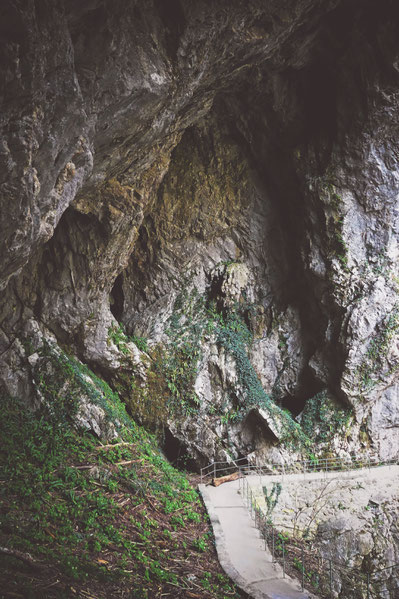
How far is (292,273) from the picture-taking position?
15469 millimetres

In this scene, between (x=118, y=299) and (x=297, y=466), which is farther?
(x=118, y=299)

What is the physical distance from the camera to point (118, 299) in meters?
14.9

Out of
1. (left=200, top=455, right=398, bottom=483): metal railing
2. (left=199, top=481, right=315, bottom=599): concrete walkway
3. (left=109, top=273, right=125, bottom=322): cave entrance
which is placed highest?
(left=109, top=273, right=125, bottom=322): cave entrance

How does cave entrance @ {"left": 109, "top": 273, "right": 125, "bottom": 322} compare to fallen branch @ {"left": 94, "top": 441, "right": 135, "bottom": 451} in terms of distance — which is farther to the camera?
cave entrance @ {"left": 109, "top": 273, "right": 125, "bottom": 322}

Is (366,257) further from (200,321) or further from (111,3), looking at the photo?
(111,3)

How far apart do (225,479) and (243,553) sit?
159 inches

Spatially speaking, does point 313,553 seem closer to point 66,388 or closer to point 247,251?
point 66,388

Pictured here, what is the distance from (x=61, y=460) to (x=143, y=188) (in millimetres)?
6483

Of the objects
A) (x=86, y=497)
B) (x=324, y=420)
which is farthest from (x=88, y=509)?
(x=324, y=420)

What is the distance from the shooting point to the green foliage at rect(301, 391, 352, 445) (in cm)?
1370

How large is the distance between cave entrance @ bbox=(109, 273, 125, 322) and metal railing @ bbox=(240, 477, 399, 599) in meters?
6.83

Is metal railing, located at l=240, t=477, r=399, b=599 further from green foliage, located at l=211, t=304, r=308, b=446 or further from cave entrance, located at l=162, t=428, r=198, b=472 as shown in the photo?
green foliage, located at l=211, t=304, r=308, b=446

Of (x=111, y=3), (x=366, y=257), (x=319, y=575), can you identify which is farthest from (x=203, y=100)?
(x=319, y=575)

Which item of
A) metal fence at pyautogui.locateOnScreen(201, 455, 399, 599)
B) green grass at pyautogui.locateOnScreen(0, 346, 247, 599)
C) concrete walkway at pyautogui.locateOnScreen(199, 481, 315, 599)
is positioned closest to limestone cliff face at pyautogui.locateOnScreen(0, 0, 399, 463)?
metal fence at pyautogui.locateOnScreen(201, 455, 399, 599)
